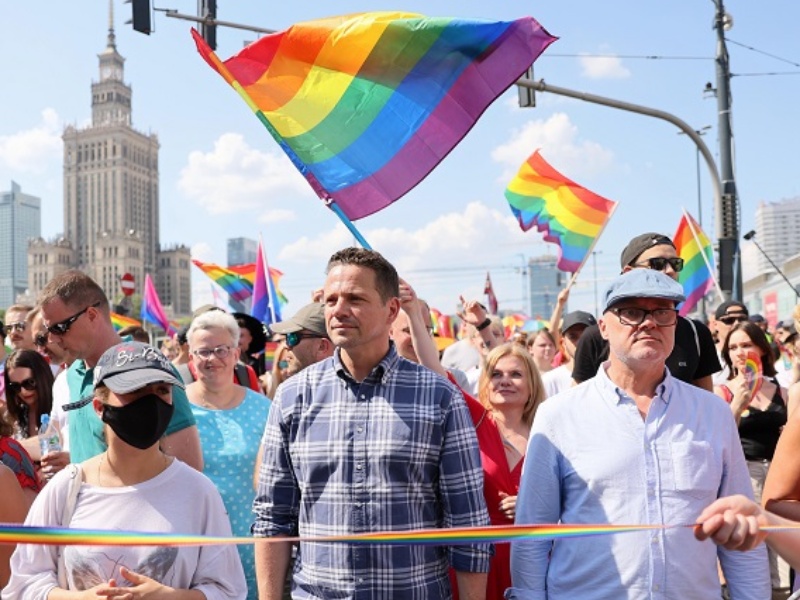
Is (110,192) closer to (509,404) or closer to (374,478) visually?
(509,404)

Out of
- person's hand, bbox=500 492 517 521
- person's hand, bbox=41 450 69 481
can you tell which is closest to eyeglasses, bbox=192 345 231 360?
person's hand, bbox=41 450 69 481

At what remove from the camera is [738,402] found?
6.29 metres

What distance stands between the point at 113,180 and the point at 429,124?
543ft

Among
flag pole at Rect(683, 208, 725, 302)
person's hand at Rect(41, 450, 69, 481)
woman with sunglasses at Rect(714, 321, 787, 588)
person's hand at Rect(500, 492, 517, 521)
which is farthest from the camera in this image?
flag pole at Rect(683, 208, 725, 302)

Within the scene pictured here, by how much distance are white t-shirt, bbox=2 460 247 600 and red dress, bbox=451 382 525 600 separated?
4.29 ft

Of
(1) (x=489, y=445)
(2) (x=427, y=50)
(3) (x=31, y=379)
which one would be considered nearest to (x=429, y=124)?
(2) (x=427, y=50)

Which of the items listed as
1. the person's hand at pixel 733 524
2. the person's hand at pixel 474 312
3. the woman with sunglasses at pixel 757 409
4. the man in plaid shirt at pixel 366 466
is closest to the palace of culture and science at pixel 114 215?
the person's hand at pixel 474 312

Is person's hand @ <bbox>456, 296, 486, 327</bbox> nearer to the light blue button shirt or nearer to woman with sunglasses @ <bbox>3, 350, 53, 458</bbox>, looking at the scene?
woman with sunglasses @ <bbox>3, 350, 53, 458</bbox>

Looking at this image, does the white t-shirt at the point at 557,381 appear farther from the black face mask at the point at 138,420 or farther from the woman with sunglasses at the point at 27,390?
the black face mask at the point at 138,420

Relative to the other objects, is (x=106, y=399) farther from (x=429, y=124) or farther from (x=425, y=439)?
(x=429, y=124)

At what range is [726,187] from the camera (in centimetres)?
1252

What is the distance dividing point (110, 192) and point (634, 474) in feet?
550

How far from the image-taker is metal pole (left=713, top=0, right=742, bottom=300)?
1209 centimetres

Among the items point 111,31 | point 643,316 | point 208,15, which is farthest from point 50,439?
point 111,31
